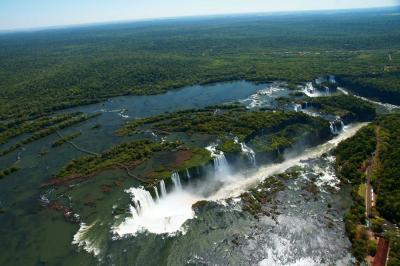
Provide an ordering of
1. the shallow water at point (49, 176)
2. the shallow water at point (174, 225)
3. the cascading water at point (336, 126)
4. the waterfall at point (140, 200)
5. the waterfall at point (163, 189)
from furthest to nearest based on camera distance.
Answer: the cascading water at point (336, 126), the waterfall at point (163, 189), the waterfall at point (140, 200), the shallow water at point (49, 176), the shallow water at point (174, 225)

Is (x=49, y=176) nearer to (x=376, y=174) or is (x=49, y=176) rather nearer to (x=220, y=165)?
(x=220, y=165)

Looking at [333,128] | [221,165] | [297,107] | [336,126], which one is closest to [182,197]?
[221,165]

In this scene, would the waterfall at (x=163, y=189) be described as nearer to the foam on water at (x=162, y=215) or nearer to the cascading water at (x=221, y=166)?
the foam on water at (x=162, y=215)

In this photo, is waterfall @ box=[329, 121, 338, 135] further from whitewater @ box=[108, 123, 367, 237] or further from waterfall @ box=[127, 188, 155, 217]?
waterfall @ box=[127, 188, 155, 217]

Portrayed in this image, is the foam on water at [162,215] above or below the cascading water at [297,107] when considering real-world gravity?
above

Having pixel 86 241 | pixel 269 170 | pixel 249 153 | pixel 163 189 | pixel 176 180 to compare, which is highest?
pixel 86 241

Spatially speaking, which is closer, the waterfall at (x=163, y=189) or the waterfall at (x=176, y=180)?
the waterfall at (x=163, y=189)

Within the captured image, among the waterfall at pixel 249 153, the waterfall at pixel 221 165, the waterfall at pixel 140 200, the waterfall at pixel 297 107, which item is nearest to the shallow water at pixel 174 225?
the waterfall at pixel 221 165
